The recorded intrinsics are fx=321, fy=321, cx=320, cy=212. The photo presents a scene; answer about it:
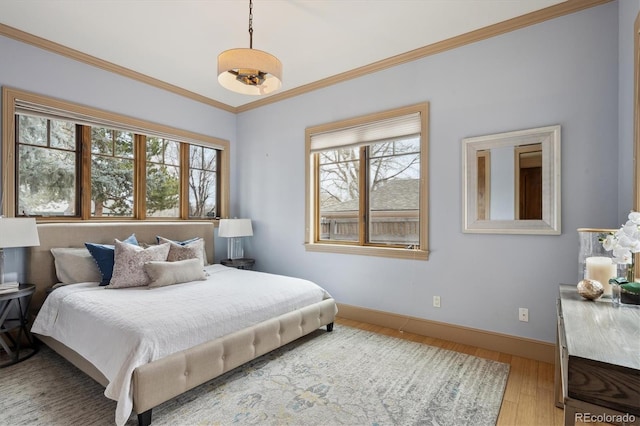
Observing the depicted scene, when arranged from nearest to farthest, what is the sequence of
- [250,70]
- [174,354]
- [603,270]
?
[603,270] < [174,354] < [250,70]

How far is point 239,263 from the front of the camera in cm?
422

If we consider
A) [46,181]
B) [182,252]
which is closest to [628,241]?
[182,252]

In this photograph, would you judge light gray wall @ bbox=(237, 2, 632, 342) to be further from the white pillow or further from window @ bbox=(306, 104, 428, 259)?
the white pillow

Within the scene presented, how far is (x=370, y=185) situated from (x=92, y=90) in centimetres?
318

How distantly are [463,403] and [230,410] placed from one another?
146cm

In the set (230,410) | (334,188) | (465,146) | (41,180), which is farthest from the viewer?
(334,188)

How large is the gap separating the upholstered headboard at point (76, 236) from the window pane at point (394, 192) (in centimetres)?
235

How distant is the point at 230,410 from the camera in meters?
1.96

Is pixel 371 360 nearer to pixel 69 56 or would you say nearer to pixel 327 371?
pixel 327 371

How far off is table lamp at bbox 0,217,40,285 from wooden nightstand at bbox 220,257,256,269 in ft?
6.51

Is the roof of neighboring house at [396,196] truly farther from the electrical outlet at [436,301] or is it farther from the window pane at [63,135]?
the window pane at [63,135]

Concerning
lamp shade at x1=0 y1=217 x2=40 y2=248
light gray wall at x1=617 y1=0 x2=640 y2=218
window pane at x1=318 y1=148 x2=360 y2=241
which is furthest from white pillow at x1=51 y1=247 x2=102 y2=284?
light gray wall at x1=617 y1=0 x2=640 y2=218

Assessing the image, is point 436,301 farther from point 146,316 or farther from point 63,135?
point 63,135

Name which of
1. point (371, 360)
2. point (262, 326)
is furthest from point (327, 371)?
point (262, 326)
